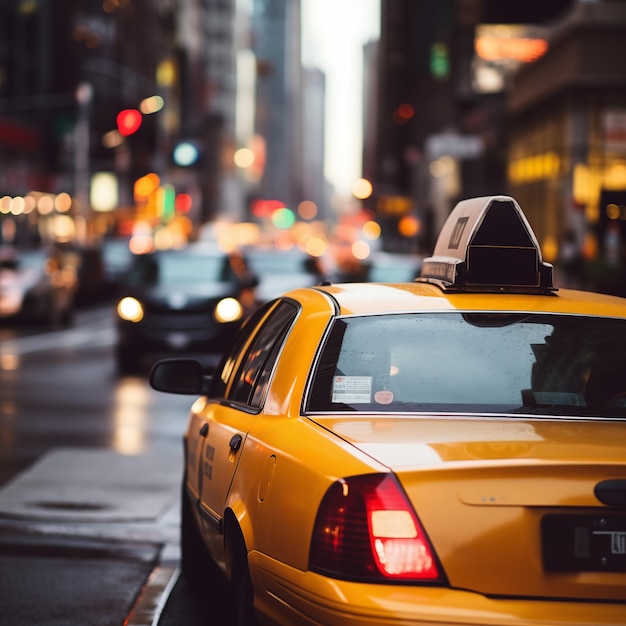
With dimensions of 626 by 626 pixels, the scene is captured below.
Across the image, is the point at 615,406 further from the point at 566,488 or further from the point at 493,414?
the point at 566,488

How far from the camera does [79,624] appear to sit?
6.07 metres

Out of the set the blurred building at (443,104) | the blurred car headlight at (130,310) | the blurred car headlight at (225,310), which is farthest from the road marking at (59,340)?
the blurred building at (443,104)

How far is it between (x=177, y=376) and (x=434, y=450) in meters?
2.97

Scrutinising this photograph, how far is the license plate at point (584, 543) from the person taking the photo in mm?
3775

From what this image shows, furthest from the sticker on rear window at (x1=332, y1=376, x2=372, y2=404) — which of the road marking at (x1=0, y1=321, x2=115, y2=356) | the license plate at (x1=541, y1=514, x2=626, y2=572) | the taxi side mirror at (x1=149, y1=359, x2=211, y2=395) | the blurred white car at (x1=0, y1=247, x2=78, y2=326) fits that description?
the blurred white car at (x1=0, y1=247, x2=78, y2=326)

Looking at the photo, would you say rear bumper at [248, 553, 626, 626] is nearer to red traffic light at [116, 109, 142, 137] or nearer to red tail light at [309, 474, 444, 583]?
red tail light at [309, 474, 444, 583]

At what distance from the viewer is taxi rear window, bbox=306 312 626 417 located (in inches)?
181

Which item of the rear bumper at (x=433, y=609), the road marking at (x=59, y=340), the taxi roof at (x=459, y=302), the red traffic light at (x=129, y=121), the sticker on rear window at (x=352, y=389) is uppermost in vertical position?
the red traffic light at (x=129, y=121)

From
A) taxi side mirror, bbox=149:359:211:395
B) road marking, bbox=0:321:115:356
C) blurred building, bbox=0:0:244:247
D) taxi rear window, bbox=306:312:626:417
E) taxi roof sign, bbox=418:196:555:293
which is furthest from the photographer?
blurred building, bbox=0:0:244:247

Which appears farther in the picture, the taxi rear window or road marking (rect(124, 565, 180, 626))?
road marking (rect(124, 565, 180, 626))

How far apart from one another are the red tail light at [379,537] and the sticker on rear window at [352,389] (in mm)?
792

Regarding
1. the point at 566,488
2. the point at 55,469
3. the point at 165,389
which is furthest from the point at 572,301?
the point at 55,469

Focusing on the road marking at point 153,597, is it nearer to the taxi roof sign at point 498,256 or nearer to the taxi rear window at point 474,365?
the taxi rear window at point 474,365

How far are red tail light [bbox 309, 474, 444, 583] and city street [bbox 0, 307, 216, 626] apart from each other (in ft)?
8.11
